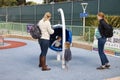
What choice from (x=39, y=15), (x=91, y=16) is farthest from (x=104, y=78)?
(x=39, y=15)

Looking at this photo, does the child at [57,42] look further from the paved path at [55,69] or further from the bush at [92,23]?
the bush at [92,23]

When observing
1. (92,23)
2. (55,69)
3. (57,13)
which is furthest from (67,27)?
(55,69)

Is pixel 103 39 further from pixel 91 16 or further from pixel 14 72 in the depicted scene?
pixel 91 16

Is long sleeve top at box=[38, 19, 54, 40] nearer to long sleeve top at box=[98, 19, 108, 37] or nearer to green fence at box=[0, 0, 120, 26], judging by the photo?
Result: long sleeve top at box=[98, 19, 108, 37]

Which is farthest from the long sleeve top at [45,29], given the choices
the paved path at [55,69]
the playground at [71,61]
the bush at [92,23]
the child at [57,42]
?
the bush at [92,23]

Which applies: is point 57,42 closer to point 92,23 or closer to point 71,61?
point 71,61

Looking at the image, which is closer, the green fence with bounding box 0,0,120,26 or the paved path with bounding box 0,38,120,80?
the paved path with bounding box 0,38,120,80

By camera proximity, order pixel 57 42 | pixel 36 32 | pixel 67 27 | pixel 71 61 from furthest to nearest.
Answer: pixel 67 27 → pixel 57 42 → pixel 71 61 → pixel 36 32

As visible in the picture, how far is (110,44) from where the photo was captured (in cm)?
1479

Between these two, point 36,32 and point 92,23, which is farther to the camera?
point 92,23

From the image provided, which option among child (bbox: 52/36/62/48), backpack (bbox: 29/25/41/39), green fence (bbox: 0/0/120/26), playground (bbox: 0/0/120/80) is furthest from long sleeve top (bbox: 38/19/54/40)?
green fence (bbox: 0/0/120/26)

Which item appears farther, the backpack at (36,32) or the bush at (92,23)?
the bush at (92,23)

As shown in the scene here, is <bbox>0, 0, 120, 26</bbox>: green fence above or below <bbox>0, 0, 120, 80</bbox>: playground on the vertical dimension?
above

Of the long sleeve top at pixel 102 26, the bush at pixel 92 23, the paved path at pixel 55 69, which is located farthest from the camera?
the bush at pixel 92 23
